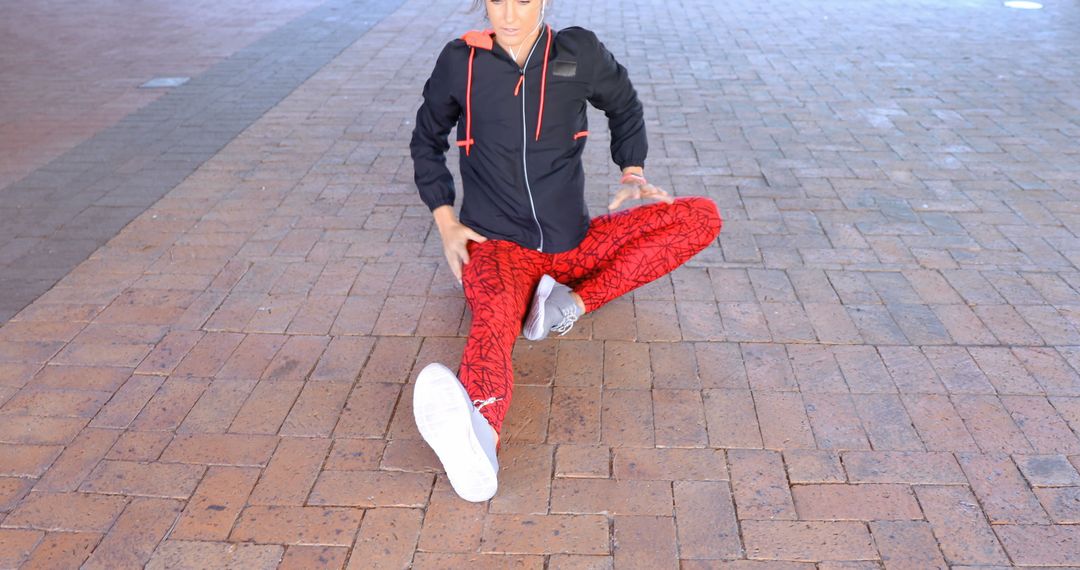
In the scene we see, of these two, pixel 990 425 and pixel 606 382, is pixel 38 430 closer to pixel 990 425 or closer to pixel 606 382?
pixel 606 382

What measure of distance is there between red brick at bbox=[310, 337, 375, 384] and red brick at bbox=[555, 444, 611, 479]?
2.45ft

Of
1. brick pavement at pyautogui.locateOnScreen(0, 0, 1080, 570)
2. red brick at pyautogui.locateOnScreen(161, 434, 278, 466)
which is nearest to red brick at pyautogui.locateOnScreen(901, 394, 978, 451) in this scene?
brick pavement at pyautogui.locateOnScreen(0, 0, 1080, 570)

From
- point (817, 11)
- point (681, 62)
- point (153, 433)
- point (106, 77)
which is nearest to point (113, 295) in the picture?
point (153, 433)

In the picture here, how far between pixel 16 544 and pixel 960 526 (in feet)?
7.42

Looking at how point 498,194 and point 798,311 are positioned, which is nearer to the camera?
point 498,194

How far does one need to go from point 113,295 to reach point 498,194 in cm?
156

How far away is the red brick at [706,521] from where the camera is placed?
2039mm

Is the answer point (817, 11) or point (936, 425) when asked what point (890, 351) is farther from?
point (817, 11)

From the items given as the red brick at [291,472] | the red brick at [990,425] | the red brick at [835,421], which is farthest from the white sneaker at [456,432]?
the red brick at [990,425]

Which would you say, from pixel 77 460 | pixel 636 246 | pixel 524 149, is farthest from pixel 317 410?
pixel 636 246

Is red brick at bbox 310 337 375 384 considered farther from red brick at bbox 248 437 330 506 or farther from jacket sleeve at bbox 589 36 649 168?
jacket sleeve at bbox 589 36 649 168

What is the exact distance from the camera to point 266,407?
2.57m

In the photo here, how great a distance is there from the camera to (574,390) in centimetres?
264

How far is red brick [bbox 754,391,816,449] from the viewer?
94.5 inches
